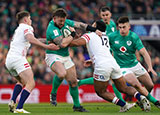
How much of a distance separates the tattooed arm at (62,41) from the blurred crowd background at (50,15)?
8.20 metres

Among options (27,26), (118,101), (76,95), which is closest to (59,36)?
(27,26)

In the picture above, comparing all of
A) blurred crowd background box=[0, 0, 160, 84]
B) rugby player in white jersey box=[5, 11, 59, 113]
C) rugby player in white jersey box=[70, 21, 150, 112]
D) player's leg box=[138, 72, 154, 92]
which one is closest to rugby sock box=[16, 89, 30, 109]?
rugby player in white jersey box=[5, 11, 59, 113]

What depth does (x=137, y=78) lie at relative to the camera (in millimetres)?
11008

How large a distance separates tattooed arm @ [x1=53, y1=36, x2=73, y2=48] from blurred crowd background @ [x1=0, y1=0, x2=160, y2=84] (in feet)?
26.9

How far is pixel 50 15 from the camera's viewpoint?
22.0m

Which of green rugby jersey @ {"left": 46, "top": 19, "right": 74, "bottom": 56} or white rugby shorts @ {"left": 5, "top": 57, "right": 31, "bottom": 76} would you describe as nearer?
white rugby shorts @ {"left": 5, "top": 57, "right": 31, "bottom": 76}

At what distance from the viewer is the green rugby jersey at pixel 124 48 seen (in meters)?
10.8

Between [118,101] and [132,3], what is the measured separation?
47.8 ft

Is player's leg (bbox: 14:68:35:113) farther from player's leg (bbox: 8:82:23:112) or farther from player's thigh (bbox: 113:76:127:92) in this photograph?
player's thigh (bbox: 113:76:127:92)

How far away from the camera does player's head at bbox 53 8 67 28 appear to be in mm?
9984

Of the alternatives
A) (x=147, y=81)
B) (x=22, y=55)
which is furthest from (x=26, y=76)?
(x=147, y=81)

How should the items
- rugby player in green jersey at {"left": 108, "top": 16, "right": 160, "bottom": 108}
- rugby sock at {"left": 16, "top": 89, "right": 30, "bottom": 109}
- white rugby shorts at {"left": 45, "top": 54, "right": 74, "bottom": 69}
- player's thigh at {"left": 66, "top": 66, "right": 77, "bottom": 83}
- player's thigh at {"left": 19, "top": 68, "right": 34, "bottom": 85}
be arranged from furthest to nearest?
rugby player in green jersey at {"left": 108, "top": 16, "right": 160, "bottom": 108} < white rugby shorts at {"left": 45, "top": 54, "right": 74, "bottom": 69} < player's thigh at {"left": 66, "top": 66, "right": 77, "bottom": 83} < player's thigh at {"left": 19, "top": 68, "right": 34, "bottom": 85} < rugby sock at {"left": 16, "top": 89, "right": 30, "bottom": 109}

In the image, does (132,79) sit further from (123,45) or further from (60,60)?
(60,60)

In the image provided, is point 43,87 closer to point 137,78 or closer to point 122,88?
point 137,78
